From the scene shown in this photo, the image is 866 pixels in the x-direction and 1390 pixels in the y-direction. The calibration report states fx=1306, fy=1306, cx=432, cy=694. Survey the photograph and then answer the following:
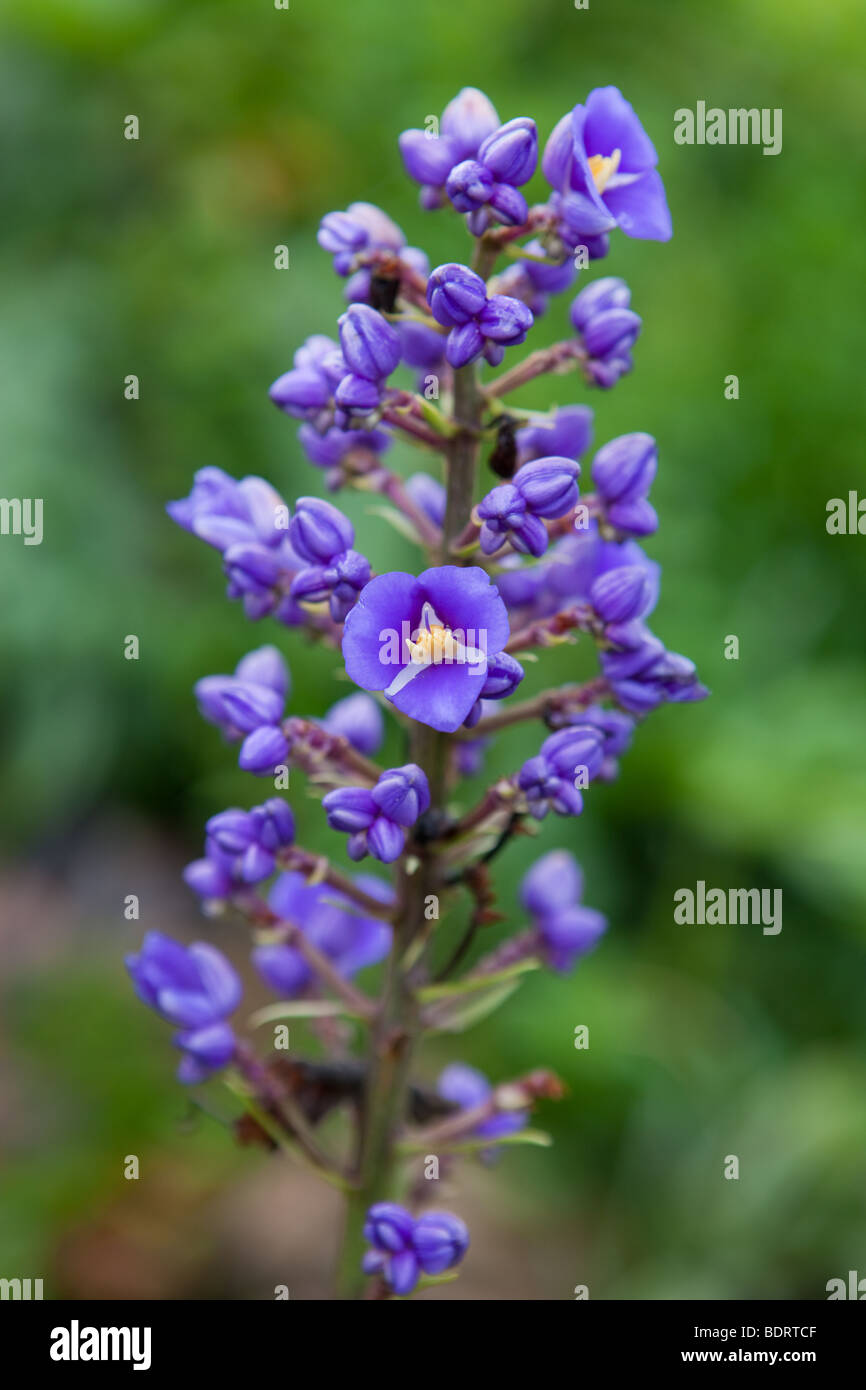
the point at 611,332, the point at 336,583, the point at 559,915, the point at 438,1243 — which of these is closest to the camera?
the point at 336,583

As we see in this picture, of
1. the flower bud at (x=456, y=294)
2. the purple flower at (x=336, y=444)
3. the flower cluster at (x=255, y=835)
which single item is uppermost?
the flower bud at (x=456, y=294)

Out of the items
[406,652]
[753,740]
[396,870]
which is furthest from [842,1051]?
[406,652]

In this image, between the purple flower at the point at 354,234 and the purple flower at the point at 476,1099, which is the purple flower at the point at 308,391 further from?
the purple flower at the point at 476,1099

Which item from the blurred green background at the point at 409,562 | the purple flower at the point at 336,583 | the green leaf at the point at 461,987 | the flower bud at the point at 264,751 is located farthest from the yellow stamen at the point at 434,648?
the blurred green background at the point at 409,562

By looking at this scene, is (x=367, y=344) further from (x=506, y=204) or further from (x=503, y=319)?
(x=506, y=204)

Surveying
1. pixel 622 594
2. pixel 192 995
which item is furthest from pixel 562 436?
pixel 192 995

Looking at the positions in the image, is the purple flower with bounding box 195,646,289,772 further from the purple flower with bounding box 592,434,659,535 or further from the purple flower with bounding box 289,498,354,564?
the purple flower with bounding box 592,434,659,535
